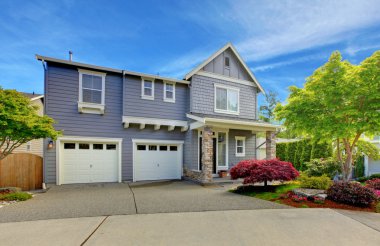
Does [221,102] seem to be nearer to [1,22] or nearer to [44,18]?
[44,18]

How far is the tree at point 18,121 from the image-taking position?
25.1ft

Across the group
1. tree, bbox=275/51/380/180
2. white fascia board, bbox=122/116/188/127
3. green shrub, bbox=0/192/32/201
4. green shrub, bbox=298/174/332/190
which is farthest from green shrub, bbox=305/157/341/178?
green shrub, bbox=0/192/32/201

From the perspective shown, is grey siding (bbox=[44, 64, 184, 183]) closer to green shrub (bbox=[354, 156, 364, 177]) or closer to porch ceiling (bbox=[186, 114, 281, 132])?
porch ceiling (bbox=[186, 114, 281, 132])

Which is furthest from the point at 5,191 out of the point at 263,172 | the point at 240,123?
the point at 240,123

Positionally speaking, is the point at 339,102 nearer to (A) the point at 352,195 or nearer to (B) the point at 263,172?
(A) the point at 352,195

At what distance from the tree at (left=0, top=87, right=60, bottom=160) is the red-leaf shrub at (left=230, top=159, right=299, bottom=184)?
8432mm

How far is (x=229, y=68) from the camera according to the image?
567 inches

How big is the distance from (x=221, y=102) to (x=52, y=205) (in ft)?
35.2

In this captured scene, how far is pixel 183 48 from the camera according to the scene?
17.4 metres

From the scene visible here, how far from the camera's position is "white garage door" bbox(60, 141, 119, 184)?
1076 cm

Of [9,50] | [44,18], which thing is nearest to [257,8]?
[44,18]

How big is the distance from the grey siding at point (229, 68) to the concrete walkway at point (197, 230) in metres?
10.2

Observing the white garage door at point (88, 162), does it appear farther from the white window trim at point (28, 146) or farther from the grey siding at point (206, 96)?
the white window trim at point (28, 146)

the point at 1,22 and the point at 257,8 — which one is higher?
the point at 257,8
